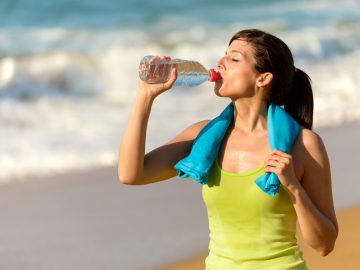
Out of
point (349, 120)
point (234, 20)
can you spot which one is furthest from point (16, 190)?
point (234, 20)

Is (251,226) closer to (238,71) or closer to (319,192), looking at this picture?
(319,192)

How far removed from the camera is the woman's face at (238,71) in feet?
12.5

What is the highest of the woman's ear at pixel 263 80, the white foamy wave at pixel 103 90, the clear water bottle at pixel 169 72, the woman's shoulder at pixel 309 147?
the white foamy wave at pixel 103 90

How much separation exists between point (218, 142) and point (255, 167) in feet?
0.58

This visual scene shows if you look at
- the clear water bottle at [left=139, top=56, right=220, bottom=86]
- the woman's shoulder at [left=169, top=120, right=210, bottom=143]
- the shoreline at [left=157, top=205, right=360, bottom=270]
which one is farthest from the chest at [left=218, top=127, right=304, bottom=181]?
the shoreline at [left=157, top=205, right=360, bottom=270]

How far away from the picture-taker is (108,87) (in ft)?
42.2

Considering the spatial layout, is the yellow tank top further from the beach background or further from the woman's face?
the beach background

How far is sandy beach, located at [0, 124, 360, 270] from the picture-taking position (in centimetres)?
602

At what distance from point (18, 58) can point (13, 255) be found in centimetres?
823

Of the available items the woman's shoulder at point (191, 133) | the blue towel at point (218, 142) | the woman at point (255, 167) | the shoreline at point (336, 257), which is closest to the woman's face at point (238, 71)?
the woman at point (255, 167)

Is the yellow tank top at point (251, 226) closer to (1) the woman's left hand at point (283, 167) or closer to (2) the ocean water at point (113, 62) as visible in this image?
(1) the woman's left hand at point (283, 167)

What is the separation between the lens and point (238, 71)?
12.6 ft

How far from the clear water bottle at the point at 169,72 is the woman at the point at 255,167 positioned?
0.05 metres

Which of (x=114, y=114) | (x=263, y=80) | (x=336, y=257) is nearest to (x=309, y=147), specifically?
(x=263, y=80)
